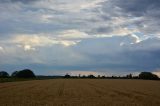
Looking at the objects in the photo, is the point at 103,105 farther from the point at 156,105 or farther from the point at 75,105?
the point at 156,105

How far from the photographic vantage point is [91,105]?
24328 mm

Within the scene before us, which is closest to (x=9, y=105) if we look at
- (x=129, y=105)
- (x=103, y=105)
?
(x=103, y=105)

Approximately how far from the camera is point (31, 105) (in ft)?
78.4

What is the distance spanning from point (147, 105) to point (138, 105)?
2.42 feet

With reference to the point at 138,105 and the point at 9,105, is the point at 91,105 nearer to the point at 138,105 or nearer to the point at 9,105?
the point at 138,105

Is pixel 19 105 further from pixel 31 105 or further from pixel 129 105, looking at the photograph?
pixel 129 105

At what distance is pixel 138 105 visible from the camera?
24766mm

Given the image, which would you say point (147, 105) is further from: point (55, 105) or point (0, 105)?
point (0, 105)

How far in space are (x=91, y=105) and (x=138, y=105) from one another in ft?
11.0

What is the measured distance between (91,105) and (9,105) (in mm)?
5600

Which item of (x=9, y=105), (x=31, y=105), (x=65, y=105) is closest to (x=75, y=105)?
(x=65, y=105)

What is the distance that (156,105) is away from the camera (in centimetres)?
2512

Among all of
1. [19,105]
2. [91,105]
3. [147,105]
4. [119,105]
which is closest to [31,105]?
[19,105]

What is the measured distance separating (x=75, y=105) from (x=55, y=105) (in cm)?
139
